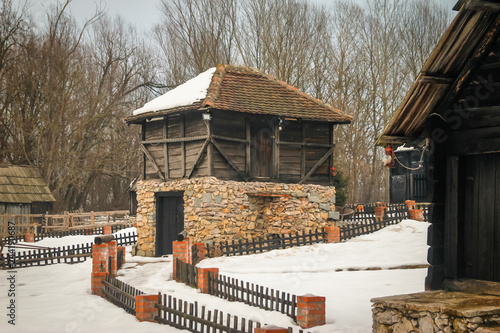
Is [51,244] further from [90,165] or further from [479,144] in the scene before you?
[479,144]

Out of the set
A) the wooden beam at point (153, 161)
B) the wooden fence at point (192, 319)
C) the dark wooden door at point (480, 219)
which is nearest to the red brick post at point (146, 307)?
the wooden fence at point (192, 319)

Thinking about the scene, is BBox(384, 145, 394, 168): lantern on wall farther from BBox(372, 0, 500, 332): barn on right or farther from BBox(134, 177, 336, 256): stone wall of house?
BBox(134, 177, 336, 256): stone wall of house

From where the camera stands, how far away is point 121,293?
12.5 m

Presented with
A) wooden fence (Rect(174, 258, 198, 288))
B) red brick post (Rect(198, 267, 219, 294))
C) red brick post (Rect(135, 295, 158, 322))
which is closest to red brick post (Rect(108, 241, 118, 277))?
wooden fence (Rect(174, 258, 198, 288))

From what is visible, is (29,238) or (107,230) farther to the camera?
(107,230)

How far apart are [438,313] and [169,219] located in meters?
16.6

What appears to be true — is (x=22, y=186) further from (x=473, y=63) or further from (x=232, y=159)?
(x=473, y=63)

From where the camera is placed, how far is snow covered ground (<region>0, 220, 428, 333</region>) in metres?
11.0

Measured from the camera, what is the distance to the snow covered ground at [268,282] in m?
11.0

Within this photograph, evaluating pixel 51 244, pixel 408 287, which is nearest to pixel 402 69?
pixel 51 244

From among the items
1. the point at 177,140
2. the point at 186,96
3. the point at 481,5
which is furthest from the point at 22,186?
the point at 481,5

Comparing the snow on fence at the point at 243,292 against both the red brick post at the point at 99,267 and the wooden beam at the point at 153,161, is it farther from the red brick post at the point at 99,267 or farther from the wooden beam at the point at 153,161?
the wooden beam at the point at 153,161

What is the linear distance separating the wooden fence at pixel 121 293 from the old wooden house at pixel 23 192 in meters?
19.1

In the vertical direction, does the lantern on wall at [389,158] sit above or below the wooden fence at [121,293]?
above
